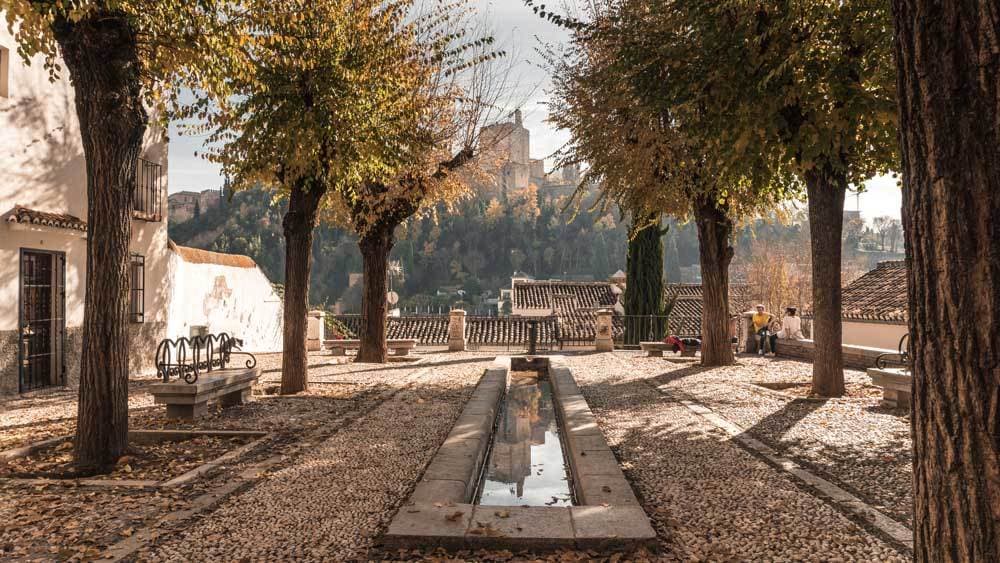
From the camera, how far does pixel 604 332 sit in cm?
1912

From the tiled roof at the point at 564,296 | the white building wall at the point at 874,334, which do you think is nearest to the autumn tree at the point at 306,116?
the white building wall at the point at 874,334

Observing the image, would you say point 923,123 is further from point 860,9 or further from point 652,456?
point 860,9

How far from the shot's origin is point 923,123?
6.40 feet

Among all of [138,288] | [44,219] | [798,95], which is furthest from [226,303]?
[798,95]

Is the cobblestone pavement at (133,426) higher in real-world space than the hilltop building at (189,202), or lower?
lower

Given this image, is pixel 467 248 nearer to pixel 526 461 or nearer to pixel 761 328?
pixel 761 328

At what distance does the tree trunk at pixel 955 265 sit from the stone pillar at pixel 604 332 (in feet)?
55.8

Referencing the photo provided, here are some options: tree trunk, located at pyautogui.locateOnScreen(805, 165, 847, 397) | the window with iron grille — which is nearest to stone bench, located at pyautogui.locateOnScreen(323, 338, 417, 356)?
the window with iron grille

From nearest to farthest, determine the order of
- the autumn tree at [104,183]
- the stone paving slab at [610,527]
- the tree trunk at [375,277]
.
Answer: the stone paving slab at [610,527], the autumn tree at [104,183], the tree trunk at [375,277]

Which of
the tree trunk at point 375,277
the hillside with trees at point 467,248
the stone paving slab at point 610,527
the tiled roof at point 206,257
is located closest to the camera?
the stone paving slab at point 610,527

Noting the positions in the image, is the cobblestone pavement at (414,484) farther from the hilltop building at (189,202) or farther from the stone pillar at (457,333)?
the hilltop building at (189,202)

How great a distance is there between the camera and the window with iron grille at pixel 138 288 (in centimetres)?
1212

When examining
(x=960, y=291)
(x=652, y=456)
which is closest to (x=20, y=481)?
(x=652, y=456)

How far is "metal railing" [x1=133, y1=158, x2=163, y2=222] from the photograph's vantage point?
1201 centimetres
